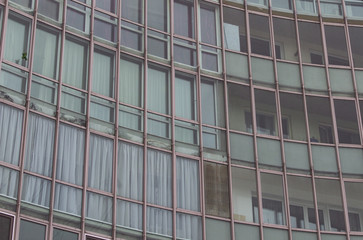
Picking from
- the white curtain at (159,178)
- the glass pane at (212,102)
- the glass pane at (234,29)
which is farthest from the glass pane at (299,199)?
the glass pane at (234,29)

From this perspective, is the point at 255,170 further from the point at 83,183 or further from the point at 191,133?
the point at 83,183

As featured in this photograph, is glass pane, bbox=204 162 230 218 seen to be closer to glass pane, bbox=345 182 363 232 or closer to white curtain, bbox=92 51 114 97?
white curtain, bbox=92 51 114 97

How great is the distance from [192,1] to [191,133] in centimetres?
553

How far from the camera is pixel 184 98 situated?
27406mm

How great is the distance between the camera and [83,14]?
2652 centimetres

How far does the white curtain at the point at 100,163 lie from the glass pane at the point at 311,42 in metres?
9.56

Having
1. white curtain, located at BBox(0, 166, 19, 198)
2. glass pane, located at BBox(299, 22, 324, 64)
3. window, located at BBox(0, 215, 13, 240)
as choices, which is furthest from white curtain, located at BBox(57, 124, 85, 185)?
glass pane, located at BBox(299, 22, 324, 64)

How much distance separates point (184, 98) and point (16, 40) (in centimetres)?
609

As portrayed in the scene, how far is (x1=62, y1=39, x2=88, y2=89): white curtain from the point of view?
82.8ft

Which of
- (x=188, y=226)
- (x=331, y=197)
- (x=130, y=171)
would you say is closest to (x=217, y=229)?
(x=188, y=226)

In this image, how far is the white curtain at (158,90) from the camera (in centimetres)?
2666

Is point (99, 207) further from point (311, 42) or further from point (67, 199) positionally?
point (311, 42)

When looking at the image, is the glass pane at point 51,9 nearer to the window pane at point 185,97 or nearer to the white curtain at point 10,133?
the white curtain at point 10,133

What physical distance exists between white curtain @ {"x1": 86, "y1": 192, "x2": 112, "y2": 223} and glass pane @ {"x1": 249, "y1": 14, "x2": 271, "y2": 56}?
925cm
